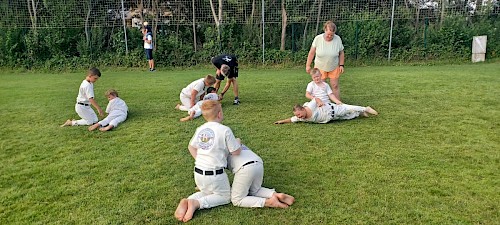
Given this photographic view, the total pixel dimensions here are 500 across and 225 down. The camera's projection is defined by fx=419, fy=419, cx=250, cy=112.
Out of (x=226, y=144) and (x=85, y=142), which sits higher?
(x=226, y=144)

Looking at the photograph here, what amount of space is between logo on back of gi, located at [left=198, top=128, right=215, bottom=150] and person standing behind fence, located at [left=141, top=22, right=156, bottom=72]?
40.5 feet

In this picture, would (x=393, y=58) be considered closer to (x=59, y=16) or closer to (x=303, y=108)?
(x=303, y=108)

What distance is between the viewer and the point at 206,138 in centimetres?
375

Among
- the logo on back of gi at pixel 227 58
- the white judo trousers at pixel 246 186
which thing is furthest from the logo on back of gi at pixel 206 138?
the logo on back of gi at pixel 227 58

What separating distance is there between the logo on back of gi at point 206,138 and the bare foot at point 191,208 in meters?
0.48

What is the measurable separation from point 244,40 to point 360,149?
12.2 meters

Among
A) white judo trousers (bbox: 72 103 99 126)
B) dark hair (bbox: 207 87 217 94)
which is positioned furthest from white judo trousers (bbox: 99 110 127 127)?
dark hair (bbox: 207 87 217 94)

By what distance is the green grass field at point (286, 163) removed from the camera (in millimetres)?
3697

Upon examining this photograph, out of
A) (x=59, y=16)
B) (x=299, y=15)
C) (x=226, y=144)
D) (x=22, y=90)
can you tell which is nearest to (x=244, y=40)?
(x=299, y=15)

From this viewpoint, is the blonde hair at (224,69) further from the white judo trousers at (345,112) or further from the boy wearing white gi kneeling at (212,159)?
the boy wearing white gi kneeling at (212,159)

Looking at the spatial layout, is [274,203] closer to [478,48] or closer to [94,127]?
[94,127]

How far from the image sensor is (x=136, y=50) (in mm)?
16578

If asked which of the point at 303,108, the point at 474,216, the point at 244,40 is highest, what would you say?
the point at 244,40

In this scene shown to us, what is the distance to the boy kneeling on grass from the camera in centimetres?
664
